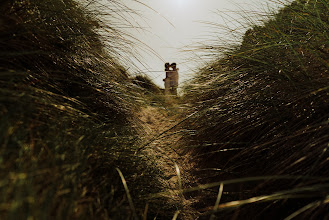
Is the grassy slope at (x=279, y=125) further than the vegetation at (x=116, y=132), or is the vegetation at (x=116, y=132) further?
the grassy slope at (x=279, y=125)

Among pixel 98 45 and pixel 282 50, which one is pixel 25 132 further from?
pixel 282 50

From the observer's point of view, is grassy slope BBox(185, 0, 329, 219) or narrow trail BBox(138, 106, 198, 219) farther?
narrow trail BBox(138, 106, 198, 219)

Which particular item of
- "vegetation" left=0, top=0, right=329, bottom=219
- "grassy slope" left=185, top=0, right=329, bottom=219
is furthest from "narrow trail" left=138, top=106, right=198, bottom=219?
"grassy slope" left=185, top=0, right=329, bottom=219

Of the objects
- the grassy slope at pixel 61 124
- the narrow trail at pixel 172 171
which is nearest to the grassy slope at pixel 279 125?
the narrow trail at pixel 172 171

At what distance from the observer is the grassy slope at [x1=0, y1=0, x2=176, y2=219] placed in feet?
1.81

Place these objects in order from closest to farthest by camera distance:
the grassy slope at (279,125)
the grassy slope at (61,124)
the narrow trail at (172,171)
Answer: the grassy slope at (61,124)
the grassy slope at (279,125)
the narrow trail at (172,171)

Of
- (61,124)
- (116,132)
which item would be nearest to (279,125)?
(116,132)

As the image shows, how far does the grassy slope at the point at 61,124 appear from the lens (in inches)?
21.7

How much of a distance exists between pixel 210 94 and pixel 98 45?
933mm

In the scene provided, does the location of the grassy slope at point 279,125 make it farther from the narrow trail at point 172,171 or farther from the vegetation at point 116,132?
the narrow trail at point 172,171

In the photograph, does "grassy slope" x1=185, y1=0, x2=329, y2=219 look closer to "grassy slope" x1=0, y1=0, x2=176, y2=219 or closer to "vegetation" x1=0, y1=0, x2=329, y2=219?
"vegetation" x1=0, y1=0, x2=329, y2=219

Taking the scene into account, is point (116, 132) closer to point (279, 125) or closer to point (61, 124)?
point (61, 124)

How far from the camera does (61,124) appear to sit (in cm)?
82

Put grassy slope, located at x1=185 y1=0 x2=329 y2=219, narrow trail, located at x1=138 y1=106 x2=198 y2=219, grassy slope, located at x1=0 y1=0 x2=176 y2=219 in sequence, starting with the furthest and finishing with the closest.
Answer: narrow trail, located at x1=138 y1=106 x2=198 y2=219 < grassy slope, located at x1=185 y1=0 x2=329 y2=219 < grassy slope, located at x1=0 y1=0 x2=176 y2=219
